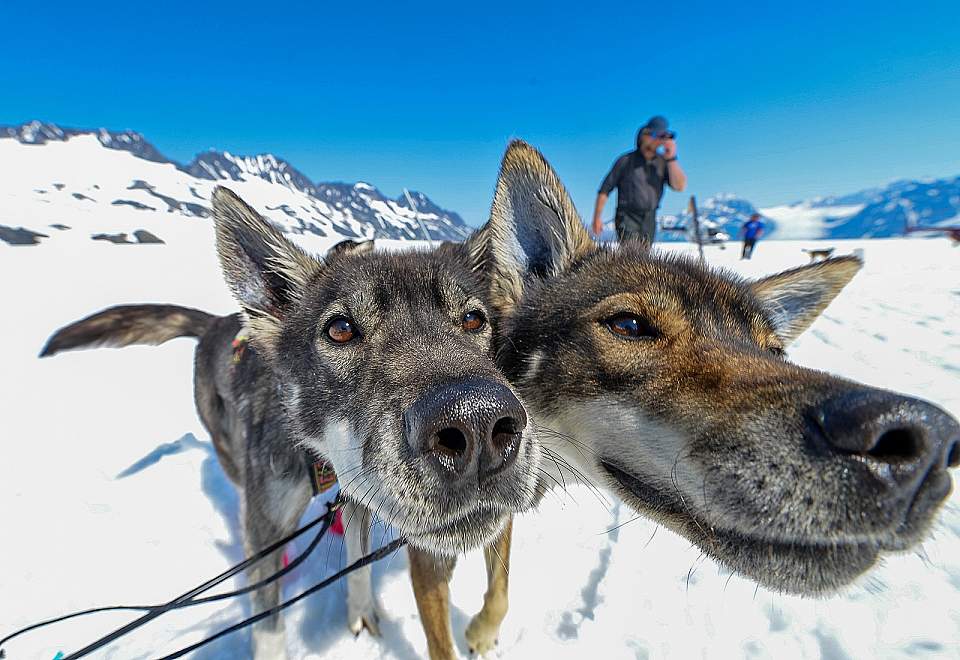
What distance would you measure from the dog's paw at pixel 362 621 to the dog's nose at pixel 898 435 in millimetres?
Answer: 3273

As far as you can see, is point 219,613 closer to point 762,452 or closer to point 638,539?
point 638,539

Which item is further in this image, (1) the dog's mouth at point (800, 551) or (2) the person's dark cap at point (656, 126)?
(2) the person's dark cap at point (656, 126)

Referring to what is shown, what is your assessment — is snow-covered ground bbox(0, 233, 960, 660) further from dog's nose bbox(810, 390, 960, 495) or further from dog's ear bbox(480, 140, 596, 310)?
dog's ear bbox(480, 140, 596, 310)

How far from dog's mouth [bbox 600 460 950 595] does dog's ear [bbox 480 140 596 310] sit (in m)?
1.76

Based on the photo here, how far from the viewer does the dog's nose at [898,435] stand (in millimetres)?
1384

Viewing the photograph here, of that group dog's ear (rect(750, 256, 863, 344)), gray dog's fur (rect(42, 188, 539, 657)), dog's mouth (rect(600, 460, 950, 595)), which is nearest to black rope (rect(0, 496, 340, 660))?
gray dog's fur (rect(42, 188, 539, 657))

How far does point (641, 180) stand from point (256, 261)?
6.68 m

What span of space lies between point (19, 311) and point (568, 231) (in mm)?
11878

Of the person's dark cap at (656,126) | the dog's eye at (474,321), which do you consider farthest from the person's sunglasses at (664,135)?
the dog's eye at (474,321)

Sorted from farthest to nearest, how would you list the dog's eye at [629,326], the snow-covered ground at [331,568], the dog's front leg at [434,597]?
the snow-covered ground at [331,568]
the dog's front leg at [434,597]
the dog's eye at [629,326]

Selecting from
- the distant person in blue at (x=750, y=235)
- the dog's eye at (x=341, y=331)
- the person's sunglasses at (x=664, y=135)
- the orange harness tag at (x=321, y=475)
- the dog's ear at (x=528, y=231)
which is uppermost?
the person's sunglasses at (x=664, y=135)

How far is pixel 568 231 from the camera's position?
10.4ft

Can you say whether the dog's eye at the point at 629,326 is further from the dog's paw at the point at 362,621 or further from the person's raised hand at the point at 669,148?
the person's raised hand at the point at 669,148

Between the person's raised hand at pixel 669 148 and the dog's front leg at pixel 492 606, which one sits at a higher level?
the person's raised hand at pixel 669 148
